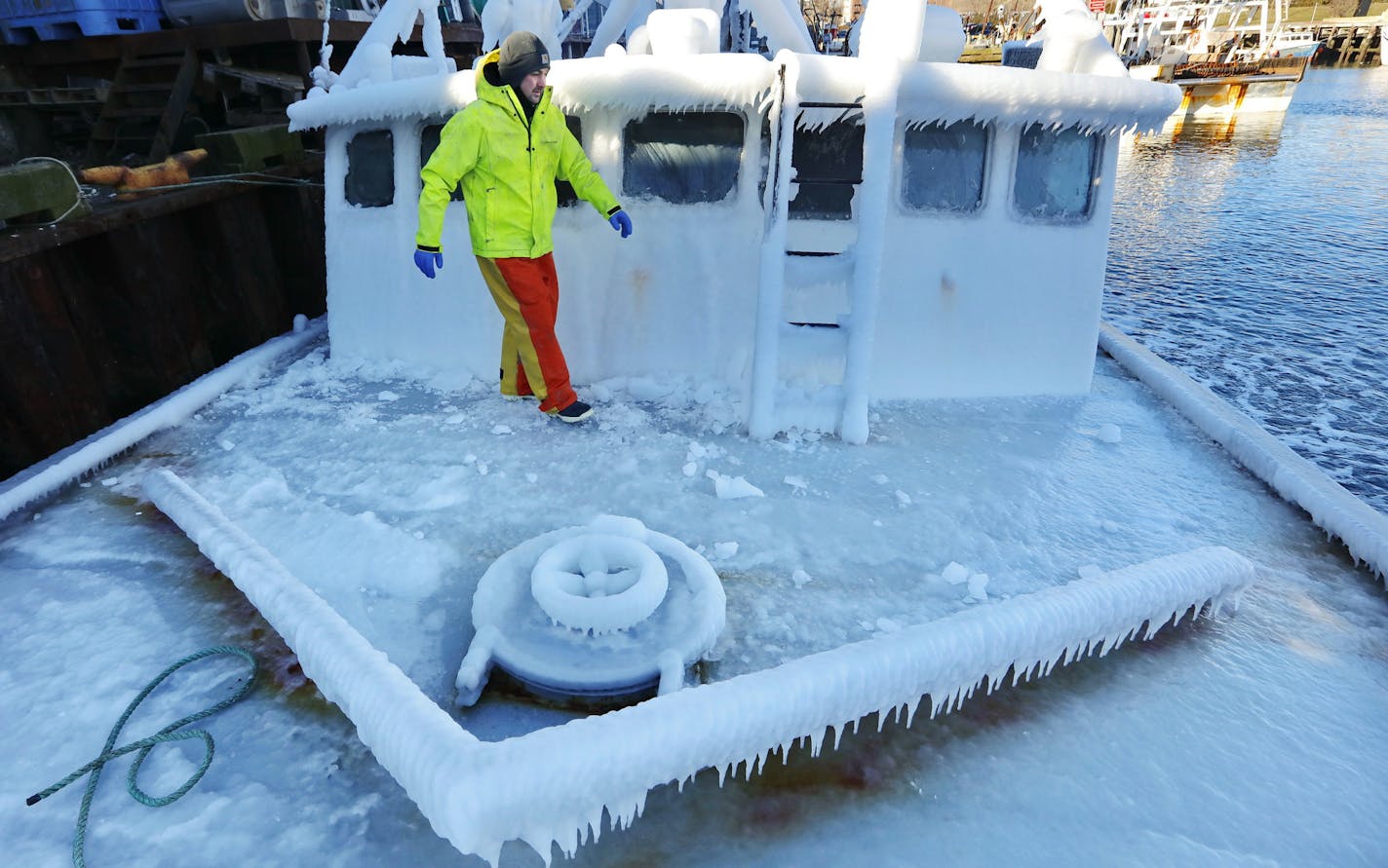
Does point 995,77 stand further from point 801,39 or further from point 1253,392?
point 1253,392

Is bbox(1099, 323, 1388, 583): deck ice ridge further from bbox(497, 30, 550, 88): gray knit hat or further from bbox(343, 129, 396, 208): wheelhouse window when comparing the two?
bbox(343, 129, 396, 208): wheelhouse window

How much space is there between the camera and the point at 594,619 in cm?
219

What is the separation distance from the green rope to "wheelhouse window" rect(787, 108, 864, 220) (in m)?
2.96

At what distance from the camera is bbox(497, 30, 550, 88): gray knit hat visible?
3064 millimetres

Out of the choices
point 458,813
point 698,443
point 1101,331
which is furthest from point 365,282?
point 1101,331

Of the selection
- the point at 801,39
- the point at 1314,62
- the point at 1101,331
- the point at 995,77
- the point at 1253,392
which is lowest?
the point at 1253,392

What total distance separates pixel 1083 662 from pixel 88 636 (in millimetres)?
3026

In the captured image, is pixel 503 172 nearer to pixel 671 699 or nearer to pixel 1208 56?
pixel 671 699

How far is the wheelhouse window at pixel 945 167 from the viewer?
12.1ft

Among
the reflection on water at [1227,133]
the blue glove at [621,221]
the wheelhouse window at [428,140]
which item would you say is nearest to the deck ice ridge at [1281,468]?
the blue glove at [621,221]

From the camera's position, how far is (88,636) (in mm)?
2332

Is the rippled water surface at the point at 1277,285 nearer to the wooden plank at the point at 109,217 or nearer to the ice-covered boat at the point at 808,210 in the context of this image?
the ice-covered boat at the point at 808,210

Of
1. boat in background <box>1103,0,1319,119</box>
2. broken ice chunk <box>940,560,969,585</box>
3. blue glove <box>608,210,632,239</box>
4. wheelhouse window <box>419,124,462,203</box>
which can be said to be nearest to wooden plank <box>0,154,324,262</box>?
wheelhouse window <box>419,124,462,203</box>

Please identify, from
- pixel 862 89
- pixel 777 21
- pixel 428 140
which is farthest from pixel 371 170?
pixel 862 89
